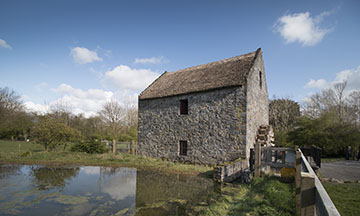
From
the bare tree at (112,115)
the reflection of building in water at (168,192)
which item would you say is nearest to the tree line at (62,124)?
the bare tree at (112,115)

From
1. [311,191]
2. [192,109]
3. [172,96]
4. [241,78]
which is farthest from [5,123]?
[311,191]

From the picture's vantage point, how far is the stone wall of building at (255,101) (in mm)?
11500

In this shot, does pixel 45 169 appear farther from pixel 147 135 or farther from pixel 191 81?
pixel 191 81

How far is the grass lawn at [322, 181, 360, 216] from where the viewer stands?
4.66 metres

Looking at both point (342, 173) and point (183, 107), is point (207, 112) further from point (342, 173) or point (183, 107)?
point (342, 173)

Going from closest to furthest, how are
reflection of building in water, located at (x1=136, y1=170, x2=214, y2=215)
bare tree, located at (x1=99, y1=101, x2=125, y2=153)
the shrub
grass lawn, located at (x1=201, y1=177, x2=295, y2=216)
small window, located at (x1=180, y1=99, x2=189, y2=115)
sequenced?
1. grass lawn, located at (x1=201, y1=177, x2=295, y2=216)
2. reflection of building in water, located at (x1=136, y1=170, x2=214, y2=215)
3. small window, located at (x1=180, y1=99, x2=189, y2=115)
4. the shrub
5. bare tree, located at (x1=99, y1=101, x2=125, y2=153)

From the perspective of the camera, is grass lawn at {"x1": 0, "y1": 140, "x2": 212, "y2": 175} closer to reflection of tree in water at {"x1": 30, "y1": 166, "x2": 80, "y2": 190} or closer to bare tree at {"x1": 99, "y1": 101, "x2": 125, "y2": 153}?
reflection of tree in water at {"x1": 30, "y1": 166, "x2": 80, "y2": 190}

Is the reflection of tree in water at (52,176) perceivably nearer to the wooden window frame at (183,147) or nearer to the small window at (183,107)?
the wooden window frame at (183,147)

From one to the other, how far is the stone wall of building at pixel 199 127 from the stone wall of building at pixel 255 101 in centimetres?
61

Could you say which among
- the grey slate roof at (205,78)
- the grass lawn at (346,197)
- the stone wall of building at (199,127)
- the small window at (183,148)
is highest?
the grey slate roof at (205,78)

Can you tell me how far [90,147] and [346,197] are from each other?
16540mm

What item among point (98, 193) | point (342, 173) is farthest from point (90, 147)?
point (342, 173)

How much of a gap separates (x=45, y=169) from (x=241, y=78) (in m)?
12.3

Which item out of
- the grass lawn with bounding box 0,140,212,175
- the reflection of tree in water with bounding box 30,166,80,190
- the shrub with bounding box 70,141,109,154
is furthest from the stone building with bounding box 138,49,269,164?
the reflection of tree in water with bounding box 30,166,80,190
